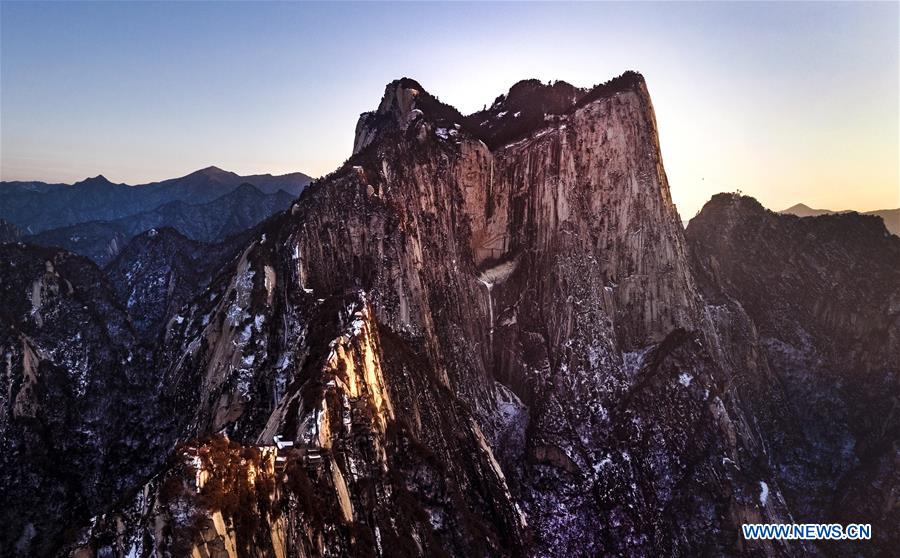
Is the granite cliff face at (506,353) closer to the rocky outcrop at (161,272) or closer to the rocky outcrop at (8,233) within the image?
the rocky outcrop at (161,272)

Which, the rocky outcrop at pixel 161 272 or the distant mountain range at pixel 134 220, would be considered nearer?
the rocky outcrop at pixel 161 272

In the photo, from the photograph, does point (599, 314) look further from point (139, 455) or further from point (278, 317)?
point (139, 455)

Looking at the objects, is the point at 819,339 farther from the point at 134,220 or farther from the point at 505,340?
the point at 134,220

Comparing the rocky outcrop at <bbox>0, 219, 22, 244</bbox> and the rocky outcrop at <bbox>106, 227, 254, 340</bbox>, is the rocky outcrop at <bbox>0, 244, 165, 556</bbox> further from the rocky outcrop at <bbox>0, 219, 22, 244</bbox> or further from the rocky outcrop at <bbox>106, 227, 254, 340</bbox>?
the rocky outcrop at <bbox>0, 219, 22, 244</bbox>

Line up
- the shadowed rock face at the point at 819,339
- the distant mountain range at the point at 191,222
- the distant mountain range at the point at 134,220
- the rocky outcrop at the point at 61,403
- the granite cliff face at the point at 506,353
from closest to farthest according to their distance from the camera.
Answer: the granite cliff face at the point at 506,353 < the rocky outcrop at the point at 61,403 < the shadowed rock face at the point at 819,339 < the distant mountain range at the point at 134,220 < the distant mountain range at the point at 191,222

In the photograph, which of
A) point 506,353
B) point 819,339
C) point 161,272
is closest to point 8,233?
point 161,272

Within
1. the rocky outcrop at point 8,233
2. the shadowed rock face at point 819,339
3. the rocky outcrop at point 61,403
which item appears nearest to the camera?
the rocky outcrop at point 61,403

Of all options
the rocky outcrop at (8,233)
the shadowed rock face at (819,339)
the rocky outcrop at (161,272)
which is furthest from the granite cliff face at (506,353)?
the rocky outcrop at (8,233)

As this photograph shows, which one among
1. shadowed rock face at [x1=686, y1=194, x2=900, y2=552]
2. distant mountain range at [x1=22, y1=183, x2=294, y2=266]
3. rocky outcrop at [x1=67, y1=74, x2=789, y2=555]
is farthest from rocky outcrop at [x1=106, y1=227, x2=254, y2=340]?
shadowed rock face at [x1=686, y1=194, x2=900, y2=552]
